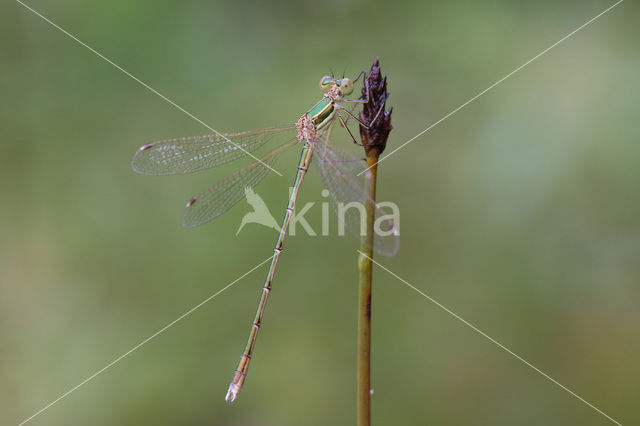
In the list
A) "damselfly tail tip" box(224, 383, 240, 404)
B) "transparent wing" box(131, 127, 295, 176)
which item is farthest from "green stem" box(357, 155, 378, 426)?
"transparent wing" box(131, 127, 295, 176)

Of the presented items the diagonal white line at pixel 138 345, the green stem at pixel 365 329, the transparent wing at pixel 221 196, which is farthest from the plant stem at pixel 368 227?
the diagonal white line at pixel 138 345

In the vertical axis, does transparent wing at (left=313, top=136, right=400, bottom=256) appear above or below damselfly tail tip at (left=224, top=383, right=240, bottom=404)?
above

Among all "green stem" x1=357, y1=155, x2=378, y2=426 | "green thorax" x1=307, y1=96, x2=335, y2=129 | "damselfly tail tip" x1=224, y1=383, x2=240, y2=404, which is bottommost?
"damselfly tail tip" x1=224, y1=383, x2=240, y2=404

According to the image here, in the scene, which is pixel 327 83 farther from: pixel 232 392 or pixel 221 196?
pixel 232 392

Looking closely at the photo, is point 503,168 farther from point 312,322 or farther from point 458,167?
point 312,322

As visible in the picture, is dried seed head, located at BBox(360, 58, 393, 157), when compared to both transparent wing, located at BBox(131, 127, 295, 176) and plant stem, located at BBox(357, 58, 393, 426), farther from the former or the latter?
transparent wing, located at BBox(131, 127, 295, 176)

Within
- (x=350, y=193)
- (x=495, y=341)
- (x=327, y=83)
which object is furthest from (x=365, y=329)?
(x=327, y=83)
